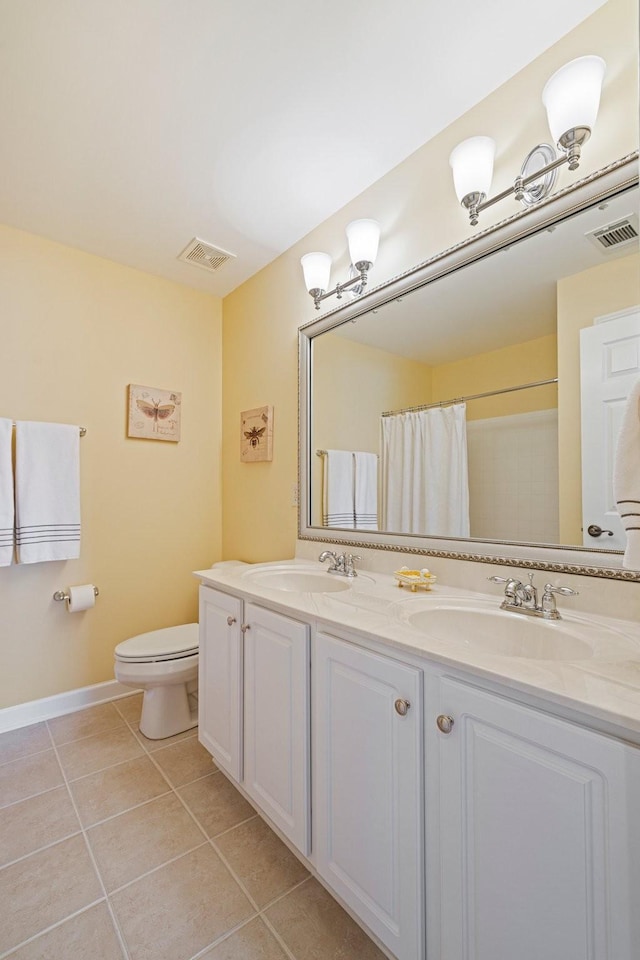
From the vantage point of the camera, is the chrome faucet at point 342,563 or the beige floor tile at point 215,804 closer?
the beige floor tile at point 215,804

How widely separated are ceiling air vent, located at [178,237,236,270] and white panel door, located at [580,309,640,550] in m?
1.87

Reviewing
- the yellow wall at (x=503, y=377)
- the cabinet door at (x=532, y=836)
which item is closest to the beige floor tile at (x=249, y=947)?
the cabinet door at (x=532, y=836)

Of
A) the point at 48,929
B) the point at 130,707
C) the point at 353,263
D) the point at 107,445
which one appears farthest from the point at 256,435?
the point at 48,929

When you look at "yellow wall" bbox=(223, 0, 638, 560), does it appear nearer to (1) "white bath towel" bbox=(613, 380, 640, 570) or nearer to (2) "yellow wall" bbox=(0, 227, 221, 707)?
(2) "yellow wall" bbox=(0, 227, 221, 707)

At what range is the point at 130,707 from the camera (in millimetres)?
2262

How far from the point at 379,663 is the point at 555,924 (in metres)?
0.47

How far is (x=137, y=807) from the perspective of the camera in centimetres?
152

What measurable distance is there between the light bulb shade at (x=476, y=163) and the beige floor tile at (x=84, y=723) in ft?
8.87

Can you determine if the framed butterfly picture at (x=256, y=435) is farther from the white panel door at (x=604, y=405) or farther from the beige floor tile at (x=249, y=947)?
the beige floor tile at (x=249, y=947)

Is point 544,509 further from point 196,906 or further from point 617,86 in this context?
point 196,906

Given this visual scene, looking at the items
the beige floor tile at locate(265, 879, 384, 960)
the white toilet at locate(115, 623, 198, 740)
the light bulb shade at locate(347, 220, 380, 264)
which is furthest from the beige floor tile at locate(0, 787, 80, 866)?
the light bulb shade at locate(347, 220, 380, 264)

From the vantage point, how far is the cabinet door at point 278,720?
1.17 m

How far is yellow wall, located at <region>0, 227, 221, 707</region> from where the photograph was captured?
2098 mm

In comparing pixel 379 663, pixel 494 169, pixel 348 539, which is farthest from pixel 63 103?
pixel 379 663
